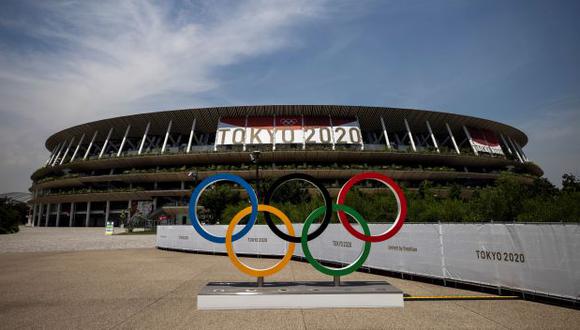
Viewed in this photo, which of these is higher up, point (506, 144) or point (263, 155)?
point (506, 144)

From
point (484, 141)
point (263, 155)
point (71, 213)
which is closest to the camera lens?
point (263, 155)

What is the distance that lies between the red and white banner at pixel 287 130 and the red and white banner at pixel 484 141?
21448 mm

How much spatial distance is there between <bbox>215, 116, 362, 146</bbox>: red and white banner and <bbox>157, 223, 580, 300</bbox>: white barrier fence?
117 ft

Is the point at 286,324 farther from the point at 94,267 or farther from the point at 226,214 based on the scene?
the point at 226,214

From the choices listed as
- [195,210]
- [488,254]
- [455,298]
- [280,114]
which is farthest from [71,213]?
[488,254]

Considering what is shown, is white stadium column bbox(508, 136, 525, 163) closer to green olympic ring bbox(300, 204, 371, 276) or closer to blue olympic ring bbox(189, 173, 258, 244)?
green olympic ring bbox(300, 204, 371, 276)

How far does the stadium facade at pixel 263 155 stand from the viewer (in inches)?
1821

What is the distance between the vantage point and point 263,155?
45719 mm

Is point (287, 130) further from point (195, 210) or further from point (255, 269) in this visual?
point (255, 269)

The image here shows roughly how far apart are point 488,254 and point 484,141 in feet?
181

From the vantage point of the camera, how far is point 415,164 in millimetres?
49312

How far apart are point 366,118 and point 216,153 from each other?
81.3 ft

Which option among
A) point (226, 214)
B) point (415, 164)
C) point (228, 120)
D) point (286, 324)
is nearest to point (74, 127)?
point (228, 120)

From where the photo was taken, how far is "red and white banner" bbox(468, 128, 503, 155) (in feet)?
174
